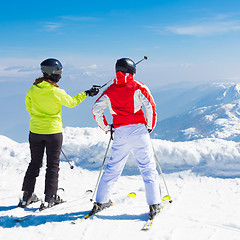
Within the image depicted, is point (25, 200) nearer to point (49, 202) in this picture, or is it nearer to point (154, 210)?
point (49, 202)

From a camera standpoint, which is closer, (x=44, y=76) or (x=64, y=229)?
(x=64, y=229)

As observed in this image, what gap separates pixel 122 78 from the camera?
3.66m

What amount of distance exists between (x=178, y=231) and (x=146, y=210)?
2.97 ft

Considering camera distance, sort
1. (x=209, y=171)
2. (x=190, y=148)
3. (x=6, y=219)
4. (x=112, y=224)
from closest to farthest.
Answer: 1. (x=112, y=224)
2. (x=6, y=219)
3. (x=209, y=171)
4. (x=190, y=148)

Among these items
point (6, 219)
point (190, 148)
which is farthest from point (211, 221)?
point (190, 148)

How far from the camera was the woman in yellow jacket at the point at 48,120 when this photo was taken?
3.84 m

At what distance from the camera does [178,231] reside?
3.10 m

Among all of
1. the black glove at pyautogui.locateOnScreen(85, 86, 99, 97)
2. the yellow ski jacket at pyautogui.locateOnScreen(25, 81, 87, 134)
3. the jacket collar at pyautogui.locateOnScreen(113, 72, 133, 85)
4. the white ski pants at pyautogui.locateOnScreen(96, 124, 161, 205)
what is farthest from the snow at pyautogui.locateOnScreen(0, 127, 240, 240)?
the jacket collar at pyautogui.locateOnScreen(113, 72, 133, 85)

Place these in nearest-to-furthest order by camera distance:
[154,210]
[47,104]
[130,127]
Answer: [154,210] < [130,127] < [47,104]

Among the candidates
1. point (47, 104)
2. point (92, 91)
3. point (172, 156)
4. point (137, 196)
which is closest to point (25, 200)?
point (47, 104)

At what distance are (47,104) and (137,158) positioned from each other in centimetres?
166

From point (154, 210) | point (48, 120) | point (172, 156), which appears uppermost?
point (48, 120)

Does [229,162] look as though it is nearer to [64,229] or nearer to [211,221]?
[211,221]

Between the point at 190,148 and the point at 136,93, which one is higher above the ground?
the point at 136,93
